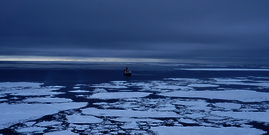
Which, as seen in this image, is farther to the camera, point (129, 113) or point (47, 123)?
point (129, 113)

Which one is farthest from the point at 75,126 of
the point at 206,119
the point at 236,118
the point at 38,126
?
the point at 236,118

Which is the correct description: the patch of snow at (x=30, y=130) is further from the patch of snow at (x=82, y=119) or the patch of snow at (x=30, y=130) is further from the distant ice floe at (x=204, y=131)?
the distant ice floe at (x=204, y=131)

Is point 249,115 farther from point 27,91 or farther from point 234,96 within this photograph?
point 27,91

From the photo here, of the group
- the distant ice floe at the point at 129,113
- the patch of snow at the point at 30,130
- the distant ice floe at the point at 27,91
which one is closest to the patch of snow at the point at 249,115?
the distant ice floe at the point at 129,113

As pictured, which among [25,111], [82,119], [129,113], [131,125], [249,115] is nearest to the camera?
[131,125]

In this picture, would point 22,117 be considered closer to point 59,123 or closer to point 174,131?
point 59,123

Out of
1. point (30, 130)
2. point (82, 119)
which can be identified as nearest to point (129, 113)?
point (82, 119)

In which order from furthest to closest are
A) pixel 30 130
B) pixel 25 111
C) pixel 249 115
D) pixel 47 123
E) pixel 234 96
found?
1. pixel 234 96
2. pixel 25 111
3. pixel 249 115
4. pixel 47 123
5. pixel 30 130
